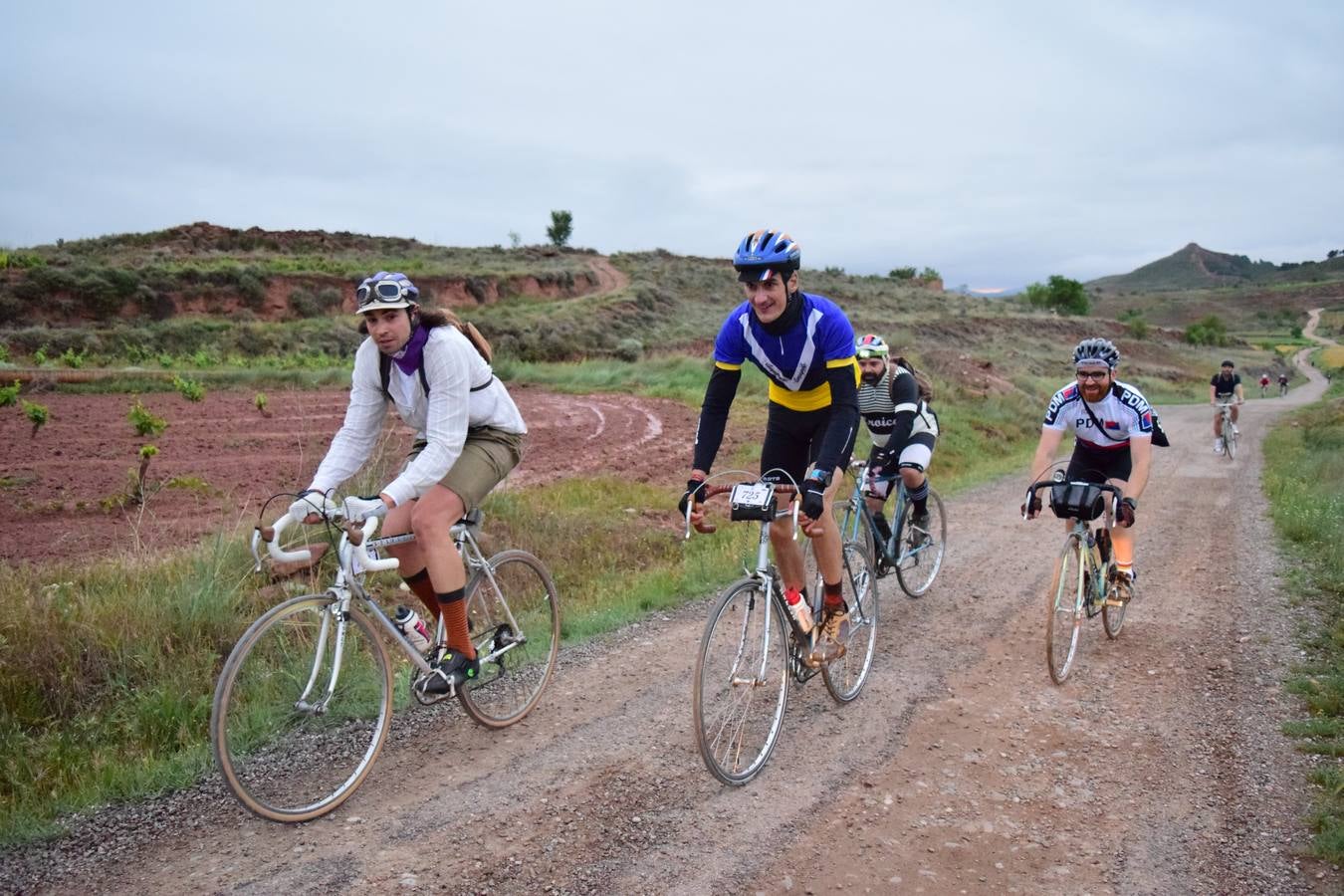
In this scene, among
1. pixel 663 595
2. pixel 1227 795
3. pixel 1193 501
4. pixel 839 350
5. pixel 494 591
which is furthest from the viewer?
pixel 1193 501

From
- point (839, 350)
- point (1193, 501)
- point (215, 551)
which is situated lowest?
point (1193, 501)

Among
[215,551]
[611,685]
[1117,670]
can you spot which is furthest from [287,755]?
[1117,670]

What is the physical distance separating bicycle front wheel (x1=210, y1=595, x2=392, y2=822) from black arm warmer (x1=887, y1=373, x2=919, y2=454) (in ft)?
15.7

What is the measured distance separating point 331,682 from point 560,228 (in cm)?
10282

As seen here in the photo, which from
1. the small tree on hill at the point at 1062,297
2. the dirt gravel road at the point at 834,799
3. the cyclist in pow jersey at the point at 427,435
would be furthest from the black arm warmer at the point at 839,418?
the small tree on hill at the point at 1062,297

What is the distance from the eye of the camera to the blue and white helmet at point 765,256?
4.50 m

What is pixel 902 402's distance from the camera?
7.70 meters

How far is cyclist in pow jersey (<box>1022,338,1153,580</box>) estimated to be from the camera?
620 cm

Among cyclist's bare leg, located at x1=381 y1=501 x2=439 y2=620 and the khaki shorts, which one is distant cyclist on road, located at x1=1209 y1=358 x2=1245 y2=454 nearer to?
the khaki shorts

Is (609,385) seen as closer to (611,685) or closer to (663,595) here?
(663,595)

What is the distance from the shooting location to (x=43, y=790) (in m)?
4.54

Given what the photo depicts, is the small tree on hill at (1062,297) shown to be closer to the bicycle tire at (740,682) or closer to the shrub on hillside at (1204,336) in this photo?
the shrub on hillside at (1204,336)

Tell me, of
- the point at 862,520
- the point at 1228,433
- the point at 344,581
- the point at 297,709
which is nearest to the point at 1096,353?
the point at 862,520

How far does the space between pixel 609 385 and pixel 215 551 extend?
21.3 meters
